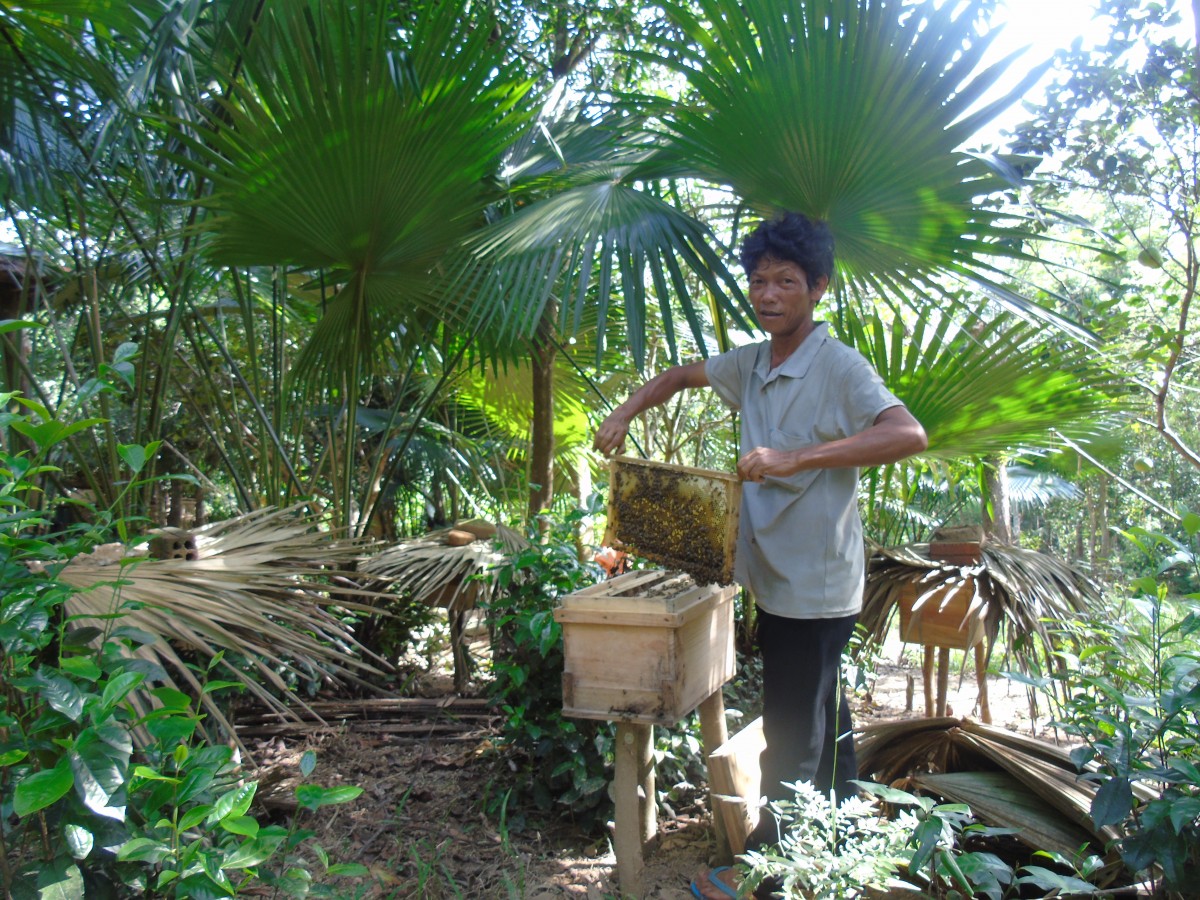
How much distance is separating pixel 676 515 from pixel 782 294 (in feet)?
2.13

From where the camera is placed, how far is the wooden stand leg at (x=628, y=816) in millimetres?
2467

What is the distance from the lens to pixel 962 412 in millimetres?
3254

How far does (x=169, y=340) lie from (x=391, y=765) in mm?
1830

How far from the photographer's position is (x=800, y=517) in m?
2.30

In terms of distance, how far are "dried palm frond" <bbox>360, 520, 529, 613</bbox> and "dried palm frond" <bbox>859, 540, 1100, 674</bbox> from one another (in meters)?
1.46

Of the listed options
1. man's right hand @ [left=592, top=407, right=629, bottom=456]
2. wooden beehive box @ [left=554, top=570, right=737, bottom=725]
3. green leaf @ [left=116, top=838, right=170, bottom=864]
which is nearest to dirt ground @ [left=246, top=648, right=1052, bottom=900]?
wooden beehive box @ [left=554, top=570, right=737, bottom=725]

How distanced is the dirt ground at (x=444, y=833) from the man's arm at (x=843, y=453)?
1.27 meters

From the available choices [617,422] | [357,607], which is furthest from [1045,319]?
[357,607]

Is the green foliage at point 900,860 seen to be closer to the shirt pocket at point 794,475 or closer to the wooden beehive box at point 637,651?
the wooden beehive box at point 637,651

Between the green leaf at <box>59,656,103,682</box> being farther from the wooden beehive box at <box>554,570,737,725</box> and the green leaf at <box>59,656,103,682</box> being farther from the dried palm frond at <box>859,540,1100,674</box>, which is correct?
the dried palm frond at <box>859,540,1100,674</box>

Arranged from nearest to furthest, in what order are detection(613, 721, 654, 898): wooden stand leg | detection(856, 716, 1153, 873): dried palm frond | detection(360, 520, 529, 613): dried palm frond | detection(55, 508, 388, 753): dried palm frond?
detection(55, 508, 388, 753): dried palm frond
detection(856, 716, 1153, 873): dried palm frond
detection(613, 721, 654, 898): wooden stand leg
detection(360, 520, 529, 613): dried palm frond

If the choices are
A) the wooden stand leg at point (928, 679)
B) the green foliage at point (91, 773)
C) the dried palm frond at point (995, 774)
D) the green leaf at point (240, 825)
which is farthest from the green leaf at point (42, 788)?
the wooden stand leg at point (928, 679)

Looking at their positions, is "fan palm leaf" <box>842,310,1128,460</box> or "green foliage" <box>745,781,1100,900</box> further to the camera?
"fan palm leaf" <box>842,310,1128,460</box>

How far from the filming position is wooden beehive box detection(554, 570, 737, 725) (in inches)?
89.7
